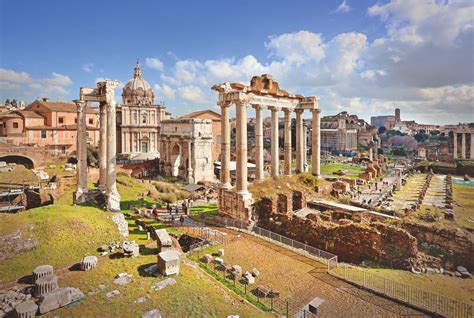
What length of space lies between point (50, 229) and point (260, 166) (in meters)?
13.2

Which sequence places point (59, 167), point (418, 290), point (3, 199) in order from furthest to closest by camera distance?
point (59, 167)
point (3, 199)
point (418, 290)

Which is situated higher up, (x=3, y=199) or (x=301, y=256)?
(x=3, y=199)

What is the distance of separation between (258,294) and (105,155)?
13.7 m

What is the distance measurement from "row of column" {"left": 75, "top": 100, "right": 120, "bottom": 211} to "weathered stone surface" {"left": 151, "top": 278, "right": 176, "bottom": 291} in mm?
9693

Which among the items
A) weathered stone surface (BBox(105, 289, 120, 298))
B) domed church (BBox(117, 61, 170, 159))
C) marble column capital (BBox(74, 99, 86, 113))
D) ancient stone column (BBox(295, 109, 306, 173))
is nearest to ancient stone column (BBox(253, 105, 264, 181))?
ancient stone column (BBox(295, 109, 306, 173))

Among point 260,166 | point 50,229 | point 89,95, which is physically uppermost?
point 89,95

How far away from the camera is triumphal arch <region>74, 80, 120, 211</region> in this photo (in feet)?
63.8

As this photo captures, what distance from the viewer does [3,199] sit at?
2114cm

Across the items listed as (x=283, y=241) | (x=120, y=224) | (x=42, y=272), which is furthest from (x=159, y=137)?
(x=42, y=272)

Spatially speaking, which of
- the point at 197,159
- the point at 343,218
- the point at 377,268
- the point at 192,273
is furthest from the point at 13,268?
the point at 197,159

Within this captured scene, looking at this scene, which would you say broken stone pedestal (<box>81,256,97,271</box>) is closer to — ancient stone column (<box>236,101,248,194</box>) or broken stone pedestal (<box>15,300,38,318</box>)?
broken stone pedestal (<box>15,300,38,318</box>)

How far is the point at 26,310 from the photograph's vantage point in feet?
28.4

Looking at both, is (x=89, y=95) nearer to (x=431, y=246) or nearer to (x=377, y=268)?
(x=377, y=268)

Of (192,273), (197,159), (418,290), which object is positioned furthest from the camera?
(197,159)
